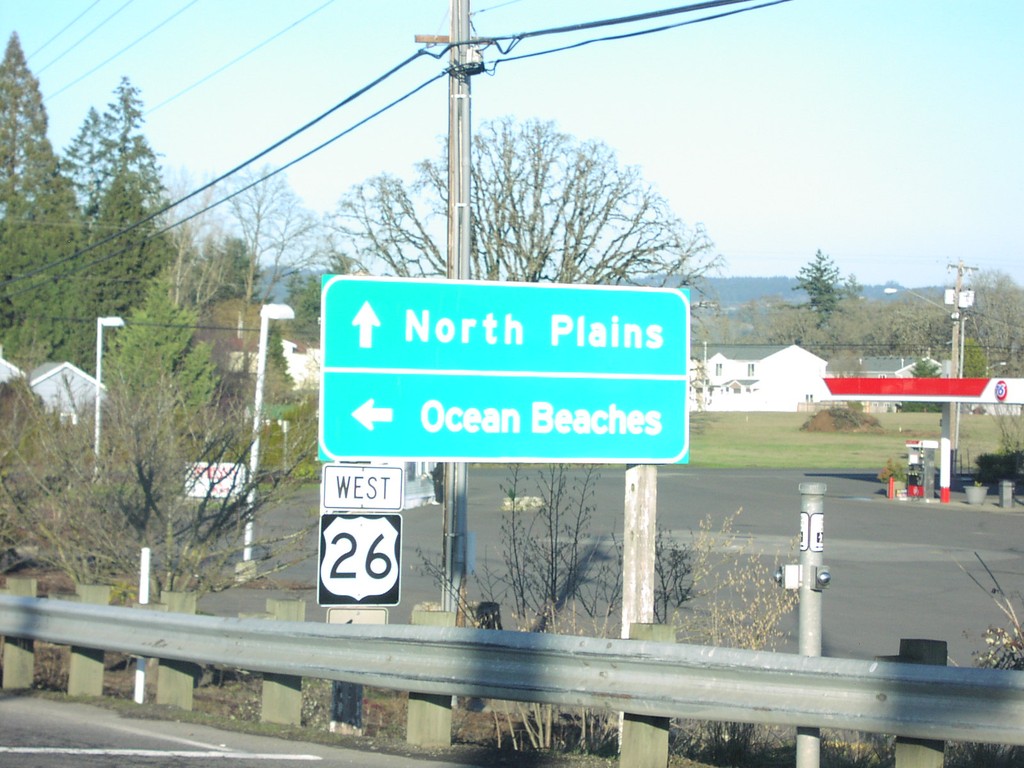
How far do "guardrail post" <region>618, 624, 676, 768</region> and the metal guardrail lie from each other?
0.54 ft

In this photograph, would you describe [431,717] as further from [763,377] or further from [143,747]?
[763,377]

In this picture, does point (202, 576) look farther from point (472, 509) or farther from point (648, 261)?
point (648, 261)

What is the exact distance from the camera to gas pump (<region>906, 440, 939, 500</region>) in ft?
136

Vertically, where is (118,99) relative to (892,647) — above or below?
above

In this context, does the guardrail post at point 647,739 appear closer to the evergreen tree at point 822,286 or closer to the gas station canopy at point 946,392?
the gas station canopy at point 946,392

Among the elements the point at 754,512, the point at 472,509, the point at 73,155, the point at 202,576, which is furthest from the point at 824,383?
the point at 73,155

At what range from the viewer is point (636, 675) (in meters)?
5.36

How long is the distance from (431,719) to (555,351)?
2029 mm

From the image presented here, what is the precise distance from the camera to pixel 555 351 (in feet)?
20.8

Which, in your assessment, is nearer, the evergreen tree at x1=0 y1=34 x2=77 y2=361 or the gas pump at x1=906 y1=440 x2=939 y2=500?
the gas pump at x1=906 y1=440 x2=939 y2=500


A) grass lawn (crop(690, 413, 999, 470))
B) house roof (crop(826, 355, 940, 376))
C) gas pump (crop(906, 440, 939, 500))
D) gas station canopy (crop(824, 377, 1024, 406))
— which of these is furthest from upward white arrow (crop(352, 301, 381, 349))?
house roof (crop(826, 355, 940, 376))

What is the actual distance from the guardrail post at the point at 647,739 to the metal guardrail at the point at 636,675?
6.5 inches

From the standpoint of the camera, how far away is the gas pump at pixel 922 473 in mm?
41562

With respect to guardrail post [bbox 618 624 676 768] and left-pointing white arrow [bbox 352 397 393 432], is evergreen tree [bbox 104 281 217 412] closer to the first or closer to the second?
left-pointing white arrow [bbox 352 397 393 432]
